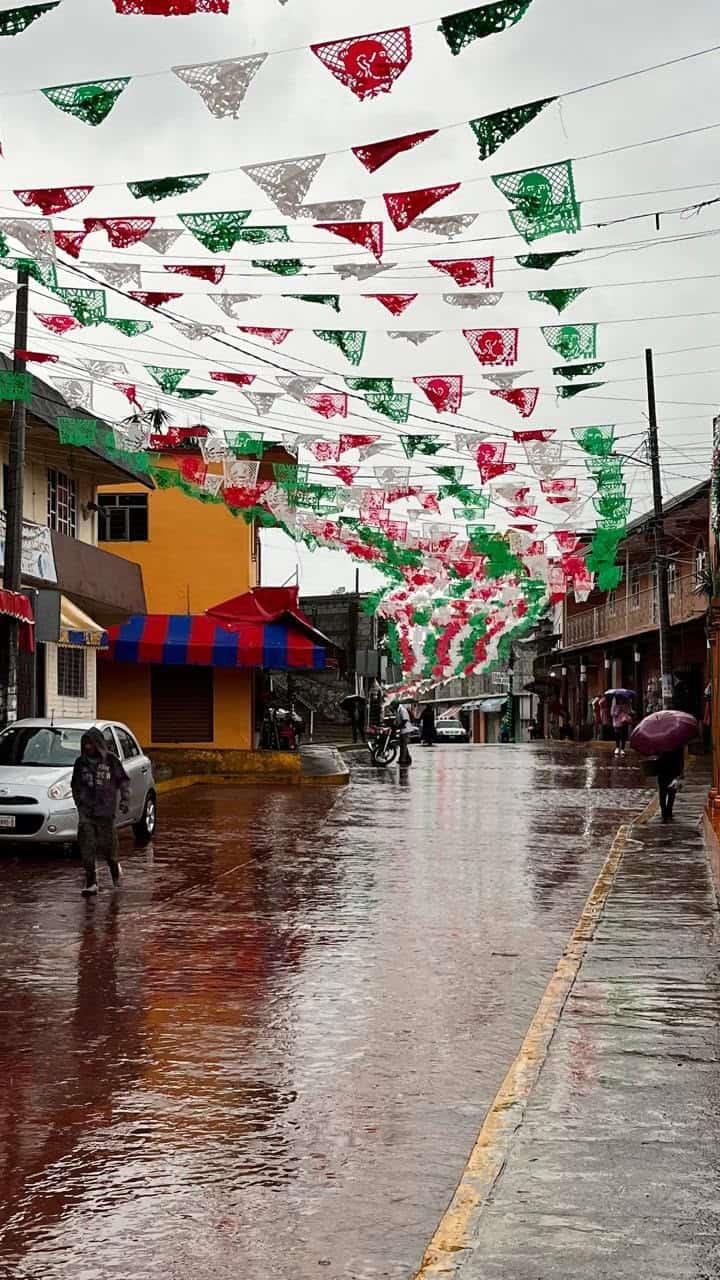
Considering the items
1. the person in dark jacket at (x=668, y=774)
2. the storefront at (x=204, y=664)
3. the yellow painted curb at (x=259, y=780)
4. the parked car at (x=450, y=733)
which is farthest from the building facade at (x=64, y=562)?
the parked car at (x=450, y=733)

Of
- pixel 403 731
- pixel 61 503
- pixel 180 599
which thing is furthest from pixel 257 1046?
pixel 180 599

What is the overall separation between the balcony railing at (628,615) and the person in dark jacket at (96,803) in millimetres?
29022

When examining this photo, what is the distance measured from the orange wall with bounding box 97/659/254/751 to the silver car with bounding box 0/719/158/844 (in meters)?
19.2

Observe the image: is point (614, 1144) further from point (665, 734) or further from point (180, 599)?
point (180, 599)

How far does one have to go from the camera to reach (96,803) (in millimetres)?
13984

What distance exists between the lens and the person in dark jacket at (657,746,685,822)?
19875mm

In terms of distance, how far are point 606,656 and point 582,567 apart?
17.7m

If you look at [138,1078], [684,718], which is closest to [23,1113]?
[138,1078]

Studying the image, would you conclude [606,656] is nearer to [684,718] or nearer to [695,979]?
[684,718]

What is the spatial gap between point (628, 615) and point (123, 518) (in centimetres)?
2120

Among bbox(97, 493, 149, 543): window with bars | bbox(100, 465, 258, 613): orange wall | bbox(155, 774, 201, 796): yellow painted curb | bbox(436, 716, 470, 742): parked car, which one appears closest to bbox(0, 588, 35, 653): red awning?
bbox(155, 774, 201, 796): yellow painted curb

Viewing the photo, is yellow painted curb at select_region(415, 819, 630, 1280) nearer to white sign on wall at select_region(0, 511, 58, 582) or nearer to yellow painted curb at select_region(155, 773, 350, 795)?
white sign on wall at select_region(0, 511, 58, 582)

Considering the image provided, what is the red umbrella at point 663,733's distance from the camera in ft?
63.6

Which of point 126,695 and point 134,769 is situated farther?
point 126,695
